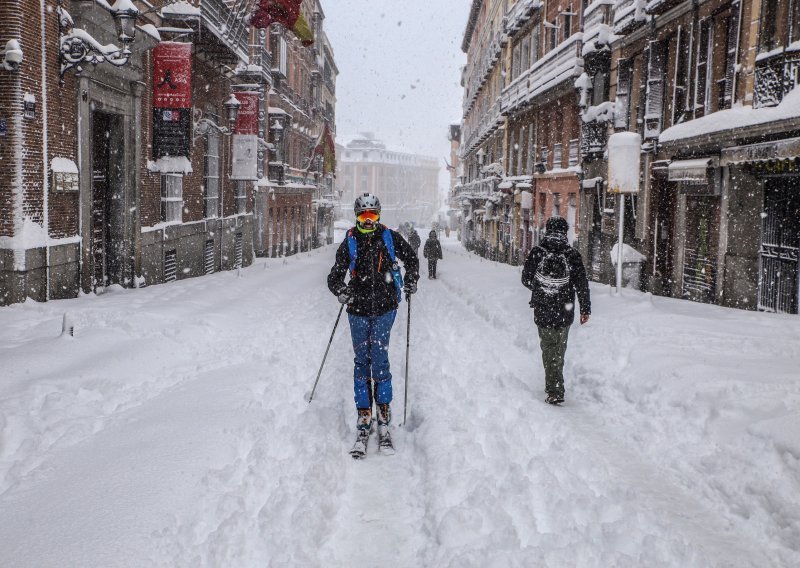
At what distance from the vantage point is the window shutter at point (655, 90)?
52.7ft

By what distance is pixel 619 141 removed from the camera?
41.8ft

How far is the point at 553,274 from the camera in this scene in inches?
270

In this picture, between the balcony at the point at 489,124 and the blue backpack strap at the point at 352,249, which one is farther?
the balcony at the point at 489,124

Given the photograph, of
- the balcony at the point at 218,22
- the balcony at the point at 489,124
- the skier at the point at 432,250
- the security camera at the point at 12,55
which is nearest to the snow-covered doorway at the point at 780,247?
the skier at the point at 432,250

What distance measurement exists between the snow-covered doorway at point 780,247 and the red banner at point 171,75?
1295cm

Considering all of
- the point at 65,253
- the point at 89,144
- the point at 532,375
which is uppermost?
the point at 89,144

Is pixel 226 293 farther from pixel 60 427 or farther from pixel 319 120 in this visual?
pixel 319 120

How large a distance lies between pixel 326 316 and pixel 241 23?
1278 centimetres

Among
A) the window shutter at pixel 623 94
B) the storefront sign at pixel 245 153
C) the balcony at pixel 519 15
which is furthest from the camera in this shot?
the balcony at pixel 519 15

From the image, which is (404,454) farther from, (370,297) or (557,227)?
(557,227)

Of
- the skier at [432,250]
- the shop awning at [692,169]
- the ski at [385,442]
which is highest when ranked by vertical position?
the shop awning at [692,169]

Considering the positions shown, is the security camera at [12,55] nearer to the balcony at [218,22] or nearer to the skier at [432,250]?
the balcony at [218,22]

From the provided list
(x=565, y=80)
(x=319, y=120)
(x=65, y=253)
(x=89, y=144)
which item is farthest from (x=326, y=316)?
(x=319, y=120)

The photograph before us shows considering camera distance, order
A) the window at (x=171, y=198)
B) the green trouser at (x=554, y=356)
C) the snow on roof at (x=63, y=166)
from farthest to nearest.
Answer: the window at (x=171, y=198), the snow on roof at (x=63, y=166), the green trouser at (x=554, y=356)
